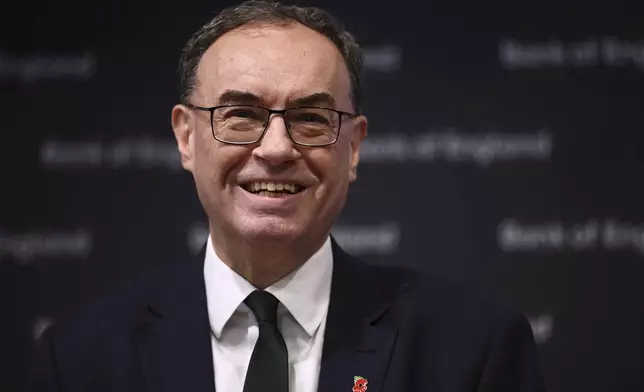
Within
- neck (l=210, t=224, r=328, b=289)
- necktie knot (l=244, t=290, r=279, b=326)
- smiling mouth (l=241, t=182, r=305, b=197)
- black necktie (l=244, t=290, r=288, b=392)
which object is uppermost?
smiling mouth (l=241, t=182, r=305, b=197)

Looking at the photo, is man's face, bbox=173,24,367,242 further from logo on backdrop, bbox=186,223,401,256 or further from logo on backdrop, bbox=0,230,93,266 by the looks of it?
logo on backdrop, bbox=0,230,93,266

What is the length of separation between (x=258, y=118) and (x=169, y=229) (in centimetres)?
124

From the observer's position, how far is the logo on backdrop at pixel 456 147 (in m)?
2.62

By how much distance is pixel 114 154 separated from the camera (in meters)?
2.71

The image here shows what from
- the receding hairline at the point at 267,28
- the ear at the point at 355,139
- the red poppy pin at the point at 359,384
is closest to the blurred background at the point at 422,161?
the ear at the point at 355,139

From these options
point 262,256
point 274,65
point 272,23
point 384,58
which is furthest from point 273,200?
point 384,58

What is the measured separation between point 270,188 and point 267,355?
32 centimetres

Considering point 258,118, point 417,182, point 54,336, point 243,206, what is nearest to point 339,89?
point 258,118

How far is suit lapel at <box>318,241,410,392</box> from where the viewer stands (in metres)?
1.54

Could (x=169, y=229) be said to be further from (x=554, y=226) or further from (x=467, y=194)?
(x=554, y=226)

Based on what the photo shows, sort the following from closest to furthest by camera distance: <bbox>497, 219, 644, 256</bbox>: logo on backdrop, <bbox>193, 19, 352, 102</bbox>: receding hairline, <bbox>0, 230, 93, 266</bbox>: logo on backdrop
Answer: <bbox>193, 19, 352, 102</bbox>: receding hairline → <bbox>497, 219, 644, 256</bbox>: logo on backdrop → <bbox>0, 230, 93, 266</bbox>: logo on backdrop

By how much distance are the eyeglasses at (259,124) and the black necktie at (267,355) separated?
33cm

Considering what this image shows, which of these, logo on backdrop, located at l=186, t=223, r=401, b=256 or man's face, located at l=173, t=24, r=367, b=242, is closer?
man's face, located at l=173, t=24, r=367, b=242

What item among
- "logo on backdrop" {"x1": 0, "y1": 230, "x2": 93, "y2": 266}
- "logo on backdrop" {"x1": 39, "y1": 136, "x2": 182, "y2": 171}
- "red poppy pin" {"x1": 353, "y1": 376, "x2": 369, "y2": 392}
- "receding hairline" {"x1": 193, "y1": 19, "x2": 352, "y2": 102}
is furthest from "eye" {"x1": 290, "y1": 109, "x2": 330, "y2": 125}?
"logo on backdrop" {"x1": 0, "y1": 230, "x2": 93, "y2": 266}
